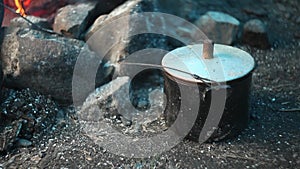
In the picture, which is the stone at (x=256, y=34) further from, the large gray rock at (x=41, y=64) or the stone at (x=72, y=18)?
the large gray rock at (x=41, y=64)

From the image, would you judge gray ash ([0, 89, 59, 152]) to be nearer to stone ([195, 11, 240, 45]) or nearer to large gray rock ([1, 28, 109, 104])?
large gray rock ([1, 28, 109, 104])

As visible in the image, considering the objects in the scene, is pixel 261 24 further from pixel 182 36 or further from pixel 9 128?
pixel 9 128

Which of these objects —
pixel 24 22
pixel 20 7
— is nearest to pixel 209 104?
pixel 24 22

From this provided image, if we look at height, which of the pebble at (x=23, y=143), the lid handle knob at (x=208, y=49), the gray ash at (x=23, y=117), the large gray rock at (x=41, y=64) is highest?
the lid handle knob at (x=208, y=49)

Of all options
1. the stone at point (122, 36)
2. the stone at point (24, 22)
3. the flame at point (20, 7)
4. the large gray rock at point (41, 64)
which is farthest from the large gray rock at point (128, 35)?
the flame at point (20, 7)

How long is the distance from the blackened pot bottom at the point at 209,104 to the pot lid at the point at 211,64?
0.11 feet

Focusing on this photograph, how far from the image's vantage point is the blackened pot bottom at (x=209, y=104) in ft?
6.42

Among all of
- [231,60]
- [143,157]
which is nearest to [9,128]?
[143,157]

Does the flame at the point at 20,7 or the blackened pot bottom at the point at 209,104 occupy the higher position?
the flame at the point at 20,7

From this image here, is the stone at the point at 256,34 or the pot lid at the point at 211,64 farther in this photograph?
the stone at the point at 256,34

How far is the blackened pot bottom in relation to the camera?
1.96 meters

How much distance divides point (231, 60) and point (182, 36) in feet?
3.34

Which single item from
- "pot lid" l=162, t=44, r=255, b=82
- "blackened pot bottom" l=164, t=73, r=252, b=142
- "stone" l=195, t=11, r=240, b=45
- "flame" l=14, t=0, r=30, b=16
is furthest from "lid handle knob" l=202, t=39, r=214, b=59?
"flame" l=14, t=0, r=30, b=16

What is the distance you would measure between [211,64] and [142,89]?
0.67 metres
